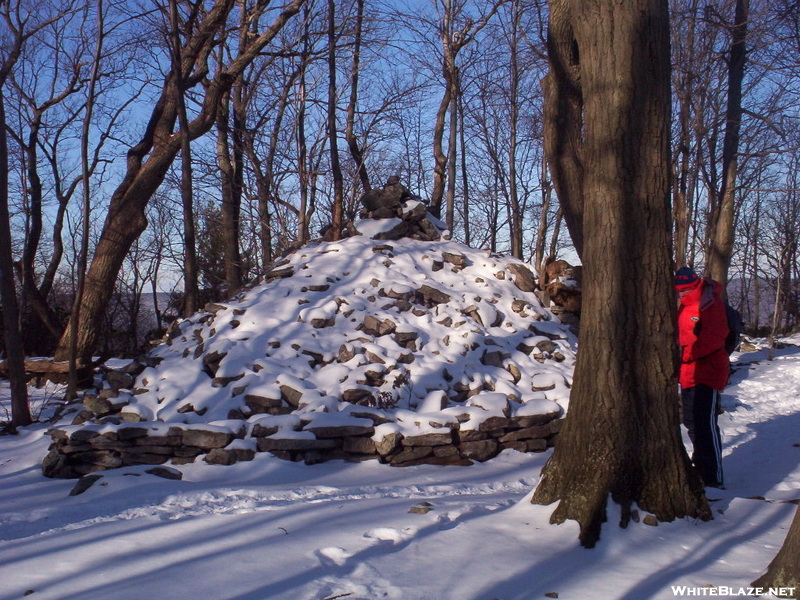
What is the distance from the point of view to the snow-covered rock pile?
6223 millimetres

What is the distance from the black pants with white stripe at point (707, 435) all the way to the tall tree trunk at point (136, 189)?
27.8ft

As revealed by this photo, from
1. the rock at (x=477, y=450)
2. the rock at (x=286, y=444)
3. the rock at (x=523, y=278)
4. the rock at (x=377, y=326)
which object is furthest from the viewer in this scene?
the rock at (x=523, y=278)

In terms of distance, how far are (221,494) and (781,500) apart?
405cm

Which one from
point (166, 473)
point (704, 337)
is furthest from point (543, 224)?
point (166, 473)

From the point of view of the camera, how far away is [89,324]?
33.8ft

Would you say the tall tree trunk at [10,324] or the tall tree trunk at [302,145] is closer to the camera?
the tall tree trunk at [10,324]

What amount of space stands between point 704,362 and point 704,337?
0.64 feet

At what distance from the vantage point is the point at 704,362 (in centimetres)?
527

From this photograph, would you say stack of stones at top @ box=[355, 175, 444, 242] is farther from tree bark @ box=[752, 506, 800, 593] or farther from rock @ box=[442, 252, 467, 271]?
tree bark @ box=[752, 506, 800, 593]

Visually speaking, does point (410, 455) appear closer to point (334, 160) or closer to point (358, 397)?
point (358, 397)

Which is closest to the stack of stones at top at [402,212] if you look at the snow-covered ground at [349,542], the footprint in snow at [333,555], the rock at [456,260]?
the rock at [456,260]

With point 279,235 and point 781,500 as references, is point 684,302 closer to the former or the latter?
point 781,500

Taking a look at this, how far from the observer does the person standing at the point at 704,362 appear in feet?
17.2

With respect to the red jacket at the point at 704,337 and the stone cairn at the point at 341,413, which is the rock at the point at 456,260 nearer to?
the stone cairn at the point at 341,413
